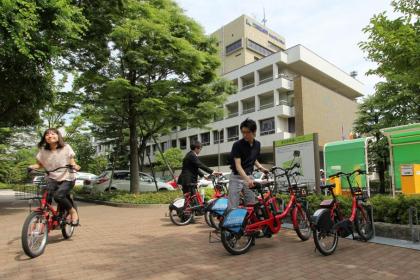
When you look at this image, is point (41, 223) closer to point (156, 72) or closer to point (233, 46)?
point (156, 72)

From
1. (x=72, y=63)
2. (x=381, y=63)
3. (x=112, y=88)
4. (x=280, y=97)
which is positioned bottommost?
(x=381, y=63)

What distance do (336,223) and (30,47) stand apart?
861 centimetres

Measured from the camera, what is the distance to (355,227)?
6047mm

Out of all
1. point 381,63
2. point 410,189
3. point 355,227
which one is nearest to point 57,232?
point 355,227

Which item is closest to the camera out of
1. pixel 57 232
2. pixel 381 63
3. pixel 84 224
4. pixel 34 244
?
pixel 34 244

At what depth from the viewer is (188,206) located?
27.9ft

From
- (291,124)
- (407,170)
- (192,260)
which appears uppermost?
(291,124)

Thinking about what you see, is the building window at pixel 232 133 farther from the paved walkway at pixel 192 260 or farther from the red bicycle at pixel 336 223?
the red bicycle at pixel 336 223

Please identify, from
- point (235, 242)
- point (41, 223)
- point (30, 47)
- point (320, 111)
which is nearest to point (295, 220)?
point (235, 242)

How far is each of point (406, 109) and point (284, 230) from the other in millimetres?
18941

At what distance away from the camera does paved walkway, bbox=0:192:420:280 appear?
177 inches

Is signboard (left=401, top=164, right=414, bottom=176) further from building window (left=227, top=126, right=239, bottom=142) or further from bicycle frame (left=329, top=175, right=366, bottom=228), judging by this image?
building window (left=227, top=126, right=239, bottom=142)

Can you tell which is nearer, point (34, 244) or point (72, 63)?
point (34, 244)

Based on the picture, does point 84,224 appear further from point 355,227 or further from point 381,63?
point 381,63
